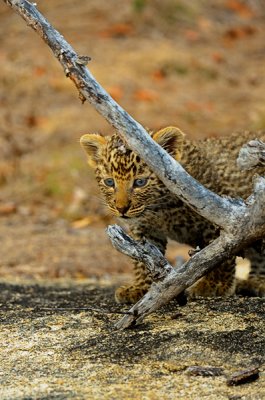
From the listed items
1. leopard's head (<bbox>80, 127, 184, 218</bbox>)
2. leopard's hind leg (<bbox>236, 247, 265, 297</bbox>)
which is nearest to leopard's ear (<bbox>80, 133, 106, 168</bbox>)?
leopard's head (<bbox>80, 127, 184, 218</bbox>)

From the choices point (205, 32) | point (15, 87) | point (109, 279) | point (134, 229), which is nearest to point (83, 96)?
point (134, 229)

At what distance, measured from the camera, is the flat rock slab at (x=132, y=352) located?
15.6 feet

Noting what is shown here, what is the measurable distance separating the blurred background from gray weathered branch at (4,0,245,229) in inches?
168

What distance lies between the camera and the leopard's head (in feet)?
20.7

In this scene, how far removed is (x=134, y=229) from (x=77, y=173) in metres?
6.51

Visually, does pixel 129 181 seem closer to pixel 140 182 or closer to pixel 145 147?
pixel 140 182

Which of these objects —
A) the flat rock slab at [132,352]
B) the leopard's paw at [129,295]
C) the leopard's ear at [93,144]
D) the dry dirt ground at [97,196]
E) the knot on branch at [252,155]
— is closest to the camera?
the flat rock slab at [132,352]

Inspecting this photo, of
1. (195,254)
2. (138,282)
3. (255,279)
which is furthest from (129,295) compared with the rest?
(195,254)

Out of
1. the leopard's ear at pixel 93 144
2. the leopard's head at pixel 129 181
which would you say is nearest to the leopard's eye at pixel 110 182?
the leopard's head at pixel 129 181

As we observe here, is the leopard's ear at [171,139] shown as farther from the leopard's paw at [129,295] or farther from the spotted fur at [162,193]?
the leopard's paw at [129,295]

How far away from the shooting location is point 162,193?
6.47 meters

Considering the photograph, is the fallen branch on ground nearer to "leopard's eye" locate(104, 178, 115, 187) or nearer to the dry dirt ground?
the dry dirt ground

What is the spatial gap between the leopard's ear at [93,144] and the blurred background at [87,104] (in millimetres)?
2879

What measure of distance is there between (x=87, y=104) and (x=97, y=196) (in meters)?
9.15
